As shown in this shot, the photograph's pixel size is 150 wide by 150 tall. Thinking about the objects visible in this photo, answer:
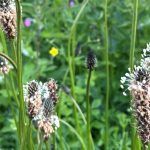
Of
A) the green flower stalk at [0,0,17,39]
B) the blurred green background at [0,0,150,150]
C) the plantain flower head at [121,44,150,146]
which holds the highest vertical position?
the blurred green background at [0,0,150,150]

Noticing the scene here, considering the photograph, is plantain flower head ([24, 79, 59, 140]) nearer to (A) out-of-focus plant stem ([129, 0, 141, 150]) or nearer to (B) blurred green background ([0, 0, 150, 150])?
(A) out-of-focus plant stem ([129, 0, 141, 150])

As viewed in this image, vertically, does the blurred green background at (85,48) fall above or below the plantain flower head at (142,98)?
above

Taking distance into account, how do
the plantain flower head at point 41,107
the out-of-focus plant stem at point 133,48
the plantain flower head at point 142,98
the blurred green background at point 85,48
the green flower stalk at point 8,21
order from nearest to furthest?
the plantain flower head at point 142,98
the plantain flower head at point 41,107
the green flower stalk at point 8,21
the out-of-focus plant stem at point 133,48
the blurred green background at point 85,48

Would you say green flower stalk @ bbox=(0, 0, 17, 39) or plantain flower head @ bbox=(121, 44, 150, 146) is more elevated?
green flower stalk @ bbox=(0, 0, 17, 39)

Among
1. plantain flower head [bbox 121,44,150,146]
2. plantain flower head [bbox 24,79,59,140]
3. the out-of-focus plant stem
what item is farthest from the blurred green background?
plantain flower head [bbox 121,44,150,146]

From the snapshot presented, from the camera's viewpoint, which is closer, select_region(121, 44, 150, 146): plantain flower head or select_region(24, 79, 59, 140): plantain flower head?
select_region(121, 44, 150, 146): plantain flower head

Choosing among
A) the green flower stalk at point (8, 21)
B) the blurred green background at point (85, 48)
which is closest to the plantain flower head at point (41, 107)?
the green flower stalk at point (8, 21)

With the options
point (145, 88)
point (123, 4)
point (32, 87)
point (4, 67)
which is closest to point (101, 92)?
point (123, 4)

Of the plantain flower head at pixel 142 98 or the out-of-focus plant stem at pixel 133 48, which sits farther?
the out-of-focus plant stem at pixel 133 48

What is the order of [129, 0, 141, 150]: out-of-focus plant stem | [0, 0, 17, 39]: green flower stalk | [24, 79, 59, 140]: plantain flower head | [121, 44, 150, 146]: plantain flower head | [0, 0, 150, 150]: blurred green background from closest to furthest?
[121, 44, 150, 146]: plantain flower head → [24, 79, 59, 140]: plantain flower head → [0, 0, 17, 39]: green flower stalk → [129, 0, 141, 150]: out-of-focus plant stem → [0, 0, 150, 150]: blurred green background

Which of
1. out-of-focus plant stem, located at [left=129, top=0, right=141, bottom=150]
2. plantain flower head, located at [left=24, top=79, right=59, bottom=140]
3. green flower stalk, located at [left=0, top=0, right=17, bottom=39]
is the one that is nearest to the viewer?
plantain flower head, located at [left=24, top=79, right=59, bottom=140]

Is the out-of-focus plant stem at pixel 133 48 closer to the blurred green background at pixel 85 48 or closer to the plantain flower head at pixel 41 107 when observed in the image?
the plantain flower head at pixel 41 107
